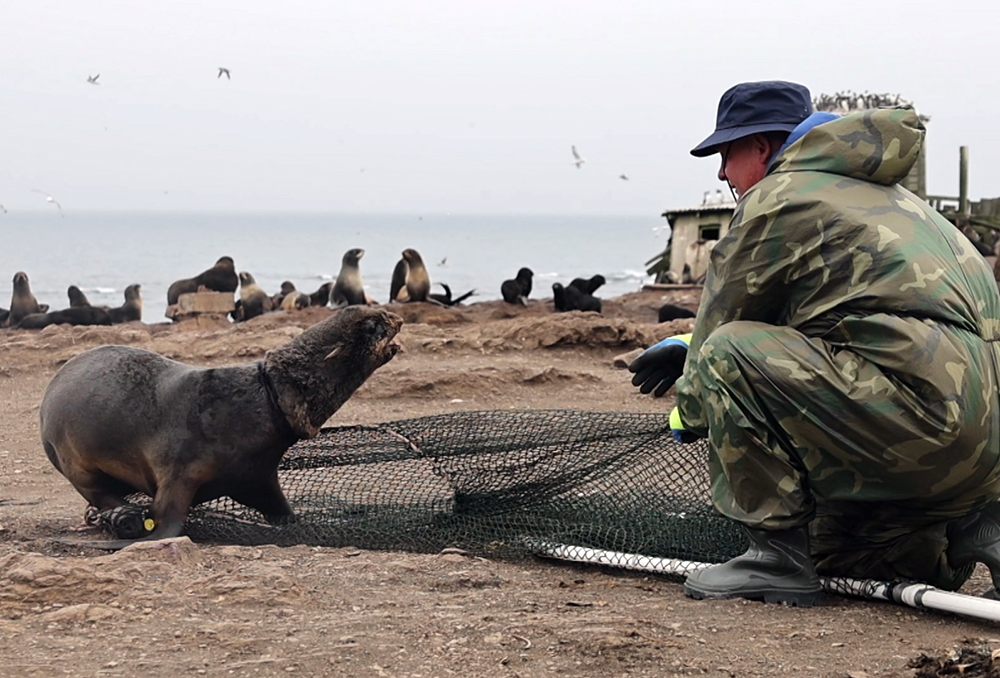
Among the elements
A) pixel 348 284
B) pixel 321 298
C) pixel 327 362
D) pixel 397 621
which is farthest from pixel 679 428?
pixel 321 298

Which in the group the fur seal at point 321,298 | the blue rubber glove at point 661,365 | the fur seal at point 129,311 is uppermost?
the blue rubber glove at point 661,365

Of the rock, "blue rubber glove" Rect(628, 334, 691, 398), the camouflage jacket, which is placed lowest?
the rock

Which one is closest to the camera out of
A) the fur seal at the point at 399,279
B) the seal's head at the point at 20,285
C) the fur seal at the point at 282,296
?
the seal's head at the point at 20,285

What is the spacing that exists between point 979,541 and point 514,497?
2056 millimetres

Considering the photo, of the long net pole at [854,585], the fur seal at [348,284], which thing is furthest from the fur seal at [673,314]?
the long net pole at [854,585]

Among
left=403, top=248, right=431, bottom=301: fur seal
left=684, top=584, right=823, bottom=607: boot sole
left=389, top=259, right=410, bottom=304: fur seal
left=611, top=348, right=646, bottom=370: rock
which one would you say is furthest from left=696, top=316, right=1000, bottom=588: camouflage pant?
left=389, top=259, right=410, bottom=304: fur seal

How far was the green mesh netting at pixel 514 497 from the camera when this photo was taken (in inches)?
191

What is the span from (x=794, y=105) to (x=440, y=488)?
2836 mm

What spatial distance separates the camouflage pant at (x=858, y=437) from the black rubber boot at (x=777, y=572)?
0.07 metres

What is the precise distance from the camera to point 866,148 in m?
3.72

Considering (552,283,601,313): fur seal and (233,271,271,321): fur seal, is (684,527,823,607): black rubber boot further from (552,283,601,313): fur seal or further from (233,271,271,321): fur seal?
(233,271,271,321): fur seal

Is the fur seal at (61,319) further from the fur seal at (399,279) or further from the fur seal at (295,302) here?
the fur seal at (399,279)

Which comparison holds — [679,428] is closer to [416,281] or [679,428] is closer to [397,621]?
[397,621]

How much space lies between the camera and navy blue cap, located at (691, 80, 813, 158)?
4.05 m
